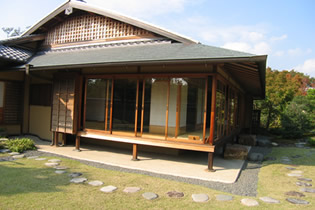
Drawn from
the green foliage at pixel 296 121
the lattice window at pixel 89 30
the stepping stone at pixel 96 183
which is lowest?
the stepping stone at pixel 96 183

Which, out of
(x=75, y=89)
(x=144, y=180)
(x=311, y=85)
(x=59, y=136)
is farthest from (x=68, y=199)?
(x=311, y=85)

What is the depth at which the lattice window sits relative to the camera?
8195 mm

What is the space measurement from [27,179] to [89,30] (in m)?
6.00

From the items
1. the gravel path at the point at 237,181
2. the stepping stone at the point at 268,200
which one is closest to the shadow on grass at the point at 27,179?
the gravel path at the point at 237,181

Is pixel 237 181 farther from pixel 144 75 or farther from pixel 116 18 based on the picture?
pixel 116 18

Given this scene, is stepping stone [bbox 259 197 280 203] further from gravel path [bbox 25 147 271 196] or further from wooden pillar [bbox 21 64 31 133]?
wooden pillar [bbox 21 64 31 133]

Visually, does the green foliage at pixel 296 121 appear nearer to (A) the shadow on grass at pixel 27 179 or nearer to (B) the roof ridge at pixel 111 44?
(B) the roof ridge at pixel 111 44

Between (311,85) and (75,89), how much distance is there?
29.3 m

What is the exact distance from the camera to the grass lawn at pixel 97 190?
136 inches

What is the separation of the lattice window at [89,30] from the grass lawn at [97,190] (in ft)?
15.3

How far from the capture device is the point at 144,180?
4.76m

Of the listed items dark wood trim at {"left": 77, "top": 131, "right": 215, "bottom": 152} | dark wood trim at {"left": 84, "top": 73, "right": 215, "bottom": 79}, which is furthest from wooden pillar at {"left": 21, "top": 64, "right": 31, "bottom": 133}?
dark wood trim at {"left": 84, "top": 73, "right": 215, "bottom": 79}

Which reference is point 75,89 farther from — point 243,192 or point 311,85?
point 311,85

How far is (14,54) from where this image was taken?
349 inches
